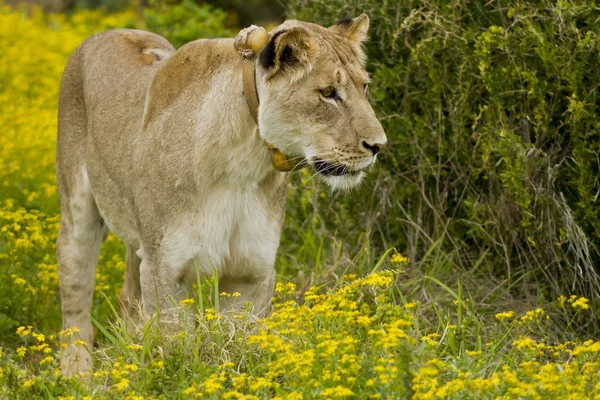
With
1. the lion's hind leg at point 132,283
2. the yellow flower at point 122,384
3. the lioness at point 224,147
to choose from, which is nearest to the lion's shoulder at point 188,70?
the lioness at point 224,147

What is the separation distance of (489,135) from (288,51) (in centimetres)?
160

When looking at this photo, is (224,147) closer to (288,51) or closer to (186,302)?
(288,51)

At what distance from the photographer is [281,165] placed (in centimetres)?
468

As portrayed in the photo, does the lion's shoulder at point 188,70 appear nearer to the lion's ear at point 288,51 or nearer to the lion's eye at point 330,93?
the lion's ear at point 288,51

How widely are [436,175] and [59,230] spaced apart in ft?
7.21

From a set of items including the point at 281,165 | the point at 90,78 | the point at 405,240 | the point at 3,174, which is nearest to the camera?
the point at 281,165

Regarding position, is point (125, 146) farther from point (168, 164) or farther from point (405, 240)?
point (405, 240)

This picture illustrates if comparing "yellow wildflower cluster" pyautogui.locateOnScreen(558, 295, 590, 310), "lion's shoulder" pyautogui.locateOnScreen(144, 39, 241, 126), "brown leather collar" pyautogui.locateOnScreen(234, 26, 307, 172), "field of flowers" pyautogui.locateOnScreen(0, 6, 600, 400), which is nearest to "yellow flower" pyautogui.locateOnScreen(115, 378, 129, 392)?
"field of flowers" pyautogui.locateOnScreen(0, 6, 600, 400)

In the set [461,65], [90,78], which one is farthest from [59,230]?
[461,65]

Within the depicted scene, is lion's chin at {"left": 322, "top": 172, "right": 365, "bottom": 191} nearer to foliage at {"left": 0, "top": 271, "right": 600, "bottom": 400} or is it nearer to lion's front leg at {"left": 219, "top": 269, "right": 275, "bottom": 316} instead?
foliage at {"left": 0, "top": 271, "right": 600, "bottom": 400}

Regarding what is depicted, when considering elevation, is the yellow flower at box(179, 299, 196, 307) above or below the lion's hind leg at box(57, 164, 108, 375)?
above

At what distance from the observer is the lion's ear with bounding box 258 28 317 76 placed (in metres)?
4.46

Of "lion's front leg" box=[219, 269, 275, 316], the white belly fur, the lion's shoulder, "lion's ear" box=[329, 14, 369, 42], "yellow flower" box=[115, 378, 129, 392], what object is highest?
"lion's ear" box=[329, 14, 369, 42]

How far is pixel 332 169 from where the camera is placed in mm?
4633
